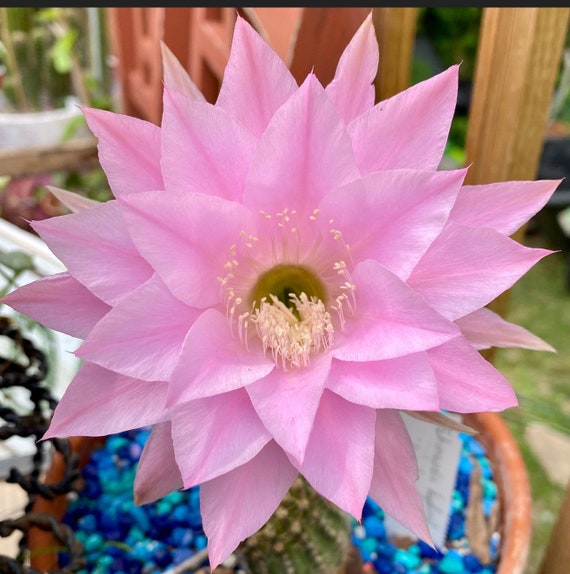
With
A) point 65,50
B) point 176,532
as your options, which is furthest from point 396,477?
point 65,50

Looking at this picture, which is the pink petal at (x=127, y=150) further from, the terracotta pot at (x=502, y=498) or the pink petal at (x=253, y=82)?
the terracotta pot at (x=502, y=498)

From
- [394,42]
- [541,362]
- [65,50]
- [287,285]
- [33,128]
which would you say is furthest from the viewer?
[33,128]

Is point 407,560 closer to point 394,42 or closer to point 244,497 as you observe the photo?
point 244,497

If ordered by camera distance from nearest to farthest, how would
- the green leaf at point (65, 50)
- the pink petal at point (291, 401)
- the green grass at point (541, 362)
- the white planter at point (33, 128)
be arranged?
1. the pink petal at point (291, 401)
2. the green grass at point (541, 362)
3. the green leaf at point (65, 50)
4. the white planter at point (33, 128)

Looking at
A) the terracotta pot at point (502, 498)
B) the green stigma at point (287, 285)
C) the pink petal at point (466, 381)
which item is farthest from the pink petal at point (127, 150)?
the terracotta pot at point (502, 498)

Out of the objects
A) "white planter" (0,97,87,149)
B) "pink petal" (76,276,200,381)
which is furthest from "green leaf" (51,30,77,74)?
"pink petal" (76,276,200,381)

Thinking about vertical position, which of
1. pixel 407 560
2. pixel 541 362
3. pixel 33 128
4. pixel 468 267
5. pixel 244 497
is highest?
pixel 468 267

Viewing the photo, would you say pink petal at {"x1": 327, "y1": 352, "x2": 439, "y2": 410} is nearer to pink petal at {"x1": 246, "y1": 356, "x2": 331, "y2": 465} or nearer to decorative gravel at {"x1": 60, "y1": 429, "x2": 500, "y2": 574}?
pink petal at {"x1": 246, "y1": 356, "x2": 331, "y2": 465}
